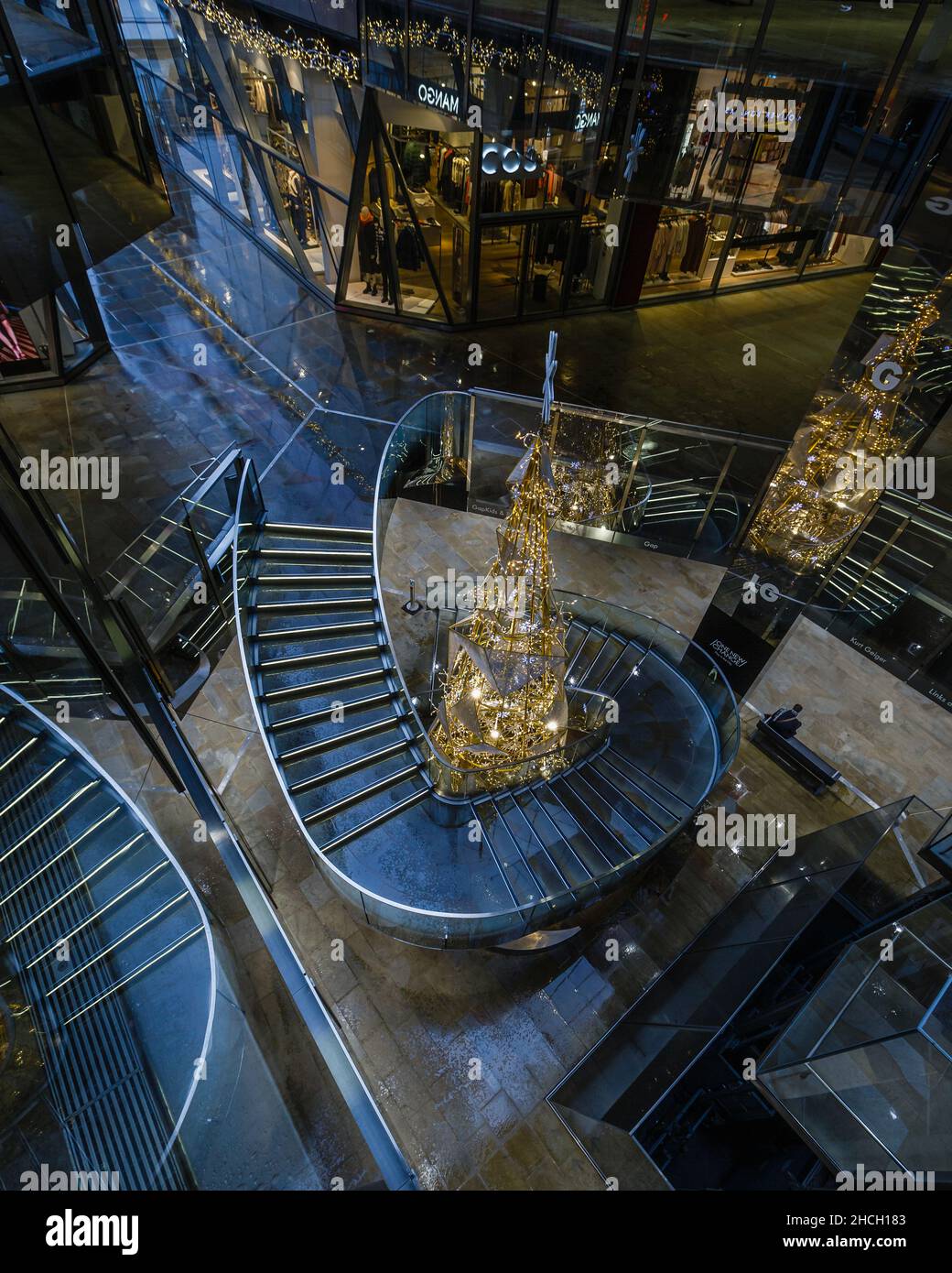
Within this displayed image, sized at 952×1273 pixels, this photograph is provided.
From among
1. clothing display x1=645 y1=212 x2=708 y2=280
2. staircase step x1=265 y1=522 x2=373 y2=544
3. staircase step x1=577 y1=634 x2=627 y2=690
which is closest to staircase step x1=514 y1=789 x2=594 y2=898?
staircase step x1=577 y1=634 x2=627 y2=690

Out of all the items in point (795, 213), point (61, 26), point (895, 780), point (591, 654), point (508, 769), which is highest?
point (61, 26)

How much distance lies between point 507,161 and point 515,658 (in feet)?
28.5

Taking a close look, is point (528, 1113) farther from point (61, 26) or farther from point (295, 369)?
point (295, 369)

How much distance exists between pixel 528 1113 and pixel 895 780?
6466 mm

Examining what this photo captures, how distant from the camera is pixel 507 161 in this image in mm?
10148

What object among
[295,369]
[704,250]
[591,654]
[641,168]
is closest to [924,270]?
[641,168]

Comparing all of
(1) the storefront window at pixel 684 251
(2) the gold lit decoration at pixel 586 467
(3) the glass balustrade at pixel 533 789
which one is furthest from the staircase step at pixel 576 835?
(1) the storefront window at pixel 684 251

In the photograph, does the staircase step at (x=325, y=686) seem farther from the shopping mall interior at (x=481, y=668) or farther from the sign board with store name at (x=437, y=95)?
the sign board with store name at (x=437, y=95)

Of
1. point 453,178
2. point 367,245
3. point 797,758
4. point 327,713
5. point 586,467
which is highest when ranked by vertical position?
point 453,178

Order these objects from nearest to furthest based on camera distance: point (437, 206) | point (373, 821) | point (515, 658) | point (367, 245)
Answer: point (515, 658) < point (373, 821) < point (437, 206) < point (367, 245)

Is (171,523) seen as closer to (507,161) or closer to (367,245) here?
(507,161)

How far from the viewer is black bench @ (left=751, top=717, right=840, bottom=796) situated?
8422mm

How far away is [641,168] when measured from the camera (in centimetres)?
805

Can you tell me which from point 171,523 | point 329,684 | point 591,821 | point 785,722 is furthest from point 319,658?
point 785,722
